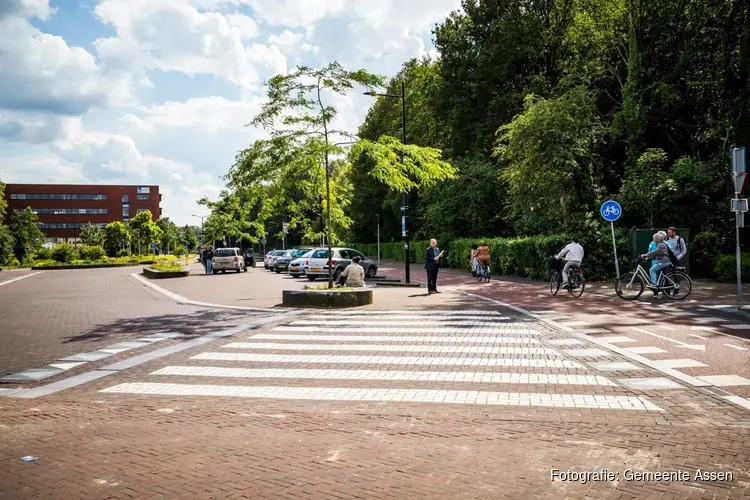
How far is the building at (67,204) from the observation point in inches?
4505

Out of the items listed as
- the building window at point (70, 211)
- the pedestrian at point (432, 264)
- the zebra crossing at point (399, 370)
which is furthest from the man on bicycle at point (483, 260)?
the building window at point (70, 211)

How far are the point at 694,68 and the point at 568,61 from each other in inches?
245

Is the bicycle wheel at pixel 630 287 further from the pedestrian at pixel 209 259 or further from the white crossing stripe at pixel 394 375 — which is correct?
the pedestrian at pixel 209 259

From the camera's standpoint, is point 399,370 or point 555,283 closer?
point 399,370

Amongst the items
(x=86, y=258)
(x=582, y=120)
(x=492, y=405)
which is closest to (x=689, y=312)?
(x=492, y=405)

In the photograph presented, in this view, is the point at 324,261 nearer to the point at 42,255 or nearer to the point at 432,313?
the point at 432,313

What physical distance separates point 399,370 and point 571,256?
36.6 ft

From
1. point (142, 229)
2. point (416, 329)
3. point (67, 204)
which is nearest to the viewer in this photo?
point (416, 329)

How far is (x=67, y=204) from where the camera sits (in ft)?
386

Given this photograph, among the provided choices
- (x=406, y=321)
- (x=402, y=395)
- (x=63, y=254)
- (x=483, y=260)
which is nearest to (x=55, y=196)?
(x=63, y=254)

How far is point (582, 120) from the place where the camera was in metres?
25.7

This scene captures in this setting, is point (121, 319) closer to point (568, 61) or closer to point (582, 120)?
point (582, 120)

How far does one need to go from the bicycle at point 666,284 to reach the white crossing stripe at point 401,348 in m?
7.66

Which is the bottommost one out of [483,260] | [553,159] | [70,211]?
[483,260]
